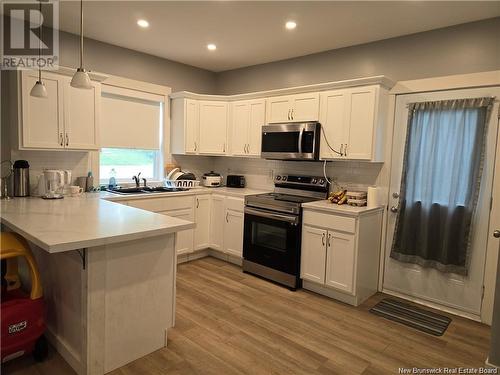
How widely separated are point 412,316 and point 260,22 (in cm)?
315

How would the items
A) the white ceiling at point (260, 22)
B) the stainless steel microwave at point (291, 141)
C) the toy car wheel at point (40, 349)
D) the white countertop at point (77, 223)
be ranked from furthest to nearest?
the stainless steel microwave at point (291, 141), the white ceiling at point (260, 22), the toy car wheel at point (40, 349), the white countertop at point (77, 223)

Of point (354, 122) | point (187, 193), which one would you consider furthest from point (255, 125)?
point (354, 122)

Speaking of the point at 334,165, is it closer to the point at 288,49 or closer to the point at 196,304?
the point at 288,49

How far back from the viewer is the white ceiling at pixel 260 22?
9.40ft

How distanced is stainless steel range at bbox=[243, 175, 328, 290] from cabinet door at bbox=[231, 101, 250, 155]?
0.76 meters

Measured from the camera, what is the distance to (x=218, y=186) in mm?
4910

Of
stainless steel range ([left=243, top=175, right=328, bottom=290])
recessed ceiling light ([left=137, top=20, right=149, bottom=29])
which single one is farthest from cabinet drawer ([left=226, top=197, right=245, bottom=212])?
recessed ceiling light ([left=137, top=20, right=149, bottom=29])

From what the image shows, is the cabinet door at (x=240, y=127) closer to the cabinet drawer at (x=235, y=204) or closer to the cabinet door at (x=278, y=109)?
the cabinet door at (x=278, y=109)

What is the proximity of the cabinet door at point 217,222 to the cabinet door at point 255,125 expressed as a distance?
77 cm

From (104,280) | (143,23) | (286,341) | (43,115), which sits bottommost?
(286,341)

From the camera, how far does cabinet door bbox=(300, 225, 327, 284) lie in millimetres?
3404

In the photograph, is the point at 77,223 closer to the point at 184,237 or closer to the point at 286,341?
the point at 286,341

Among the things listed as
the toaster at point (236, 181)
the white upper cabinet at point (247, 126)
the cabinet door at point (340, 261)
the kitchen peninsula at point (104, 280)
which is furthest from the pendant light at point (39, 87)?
the cabinet door at point (340, 261)

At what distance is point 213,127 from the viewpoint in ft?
15.4
